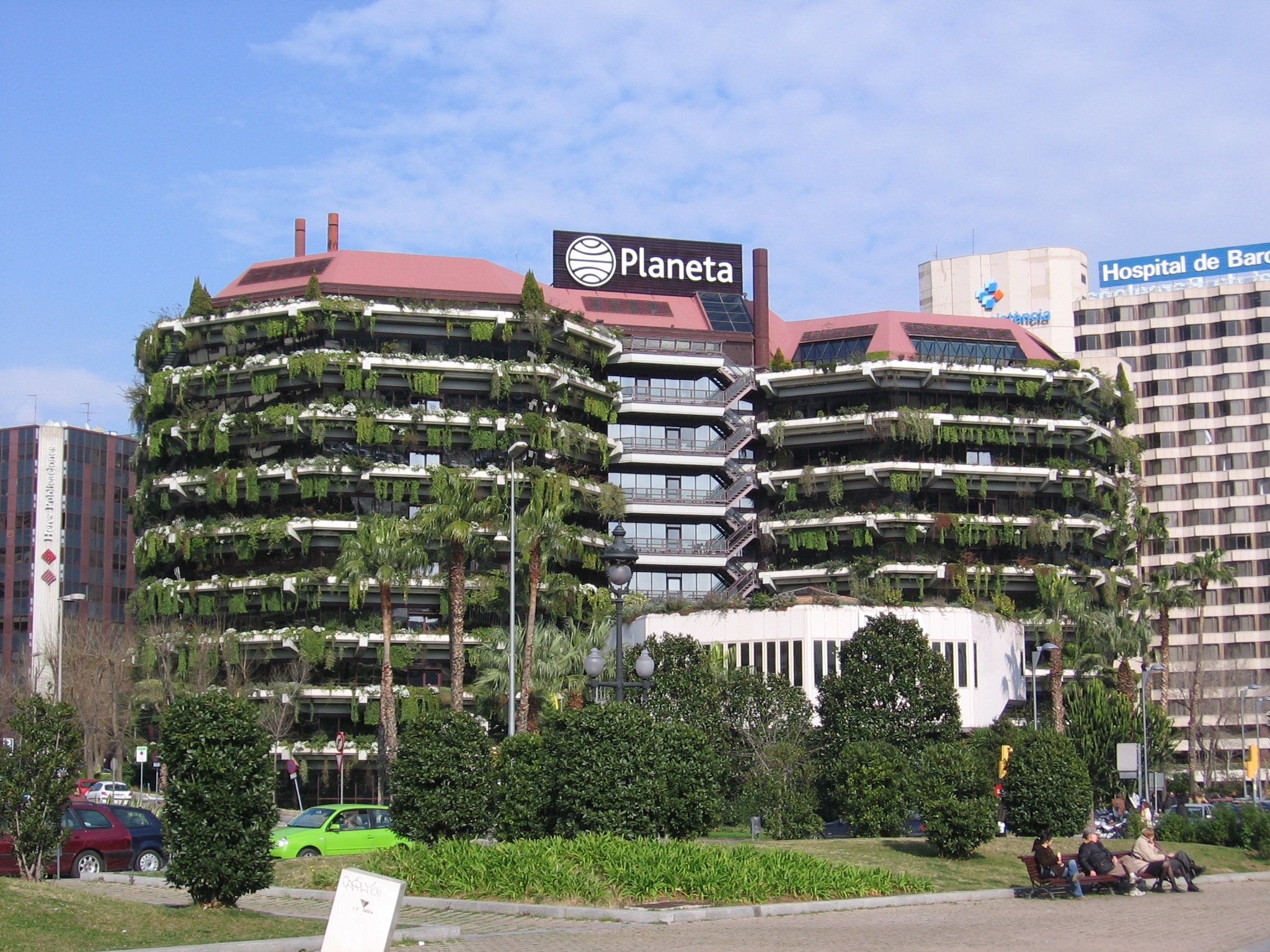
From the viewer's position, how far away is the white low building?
6550cm

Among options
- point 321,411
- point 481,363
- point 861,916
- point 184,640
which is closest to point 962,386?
point 481,363

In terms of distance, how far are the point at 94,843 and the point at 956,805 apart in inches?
710

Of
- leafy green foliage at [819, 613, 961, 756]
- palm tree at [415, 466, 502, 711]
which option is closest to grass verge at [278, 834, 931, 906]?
palm tree at [415, 466, 502, 711]

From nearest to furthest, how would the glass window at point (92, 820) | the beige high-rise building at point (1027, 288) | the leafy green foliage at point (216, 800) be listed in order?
the leafy green foliage at point (216, 800) → the glass window at point (92, 820) → the beige high-rise building at point (1027, 288)

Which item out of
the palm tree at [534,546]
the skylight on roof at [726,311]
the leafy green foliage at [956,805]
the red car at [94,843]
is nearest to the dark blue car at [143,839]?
the red car at [94,843]

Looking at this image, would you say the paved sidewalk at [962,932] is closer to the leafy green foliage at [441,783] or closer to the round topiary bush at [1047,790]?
the leafy green foliage at [441,783]

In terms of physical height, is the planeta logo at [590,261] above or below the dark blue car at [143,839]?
above

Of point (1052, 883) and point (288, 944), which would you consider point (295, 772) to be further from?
point (288, 944)

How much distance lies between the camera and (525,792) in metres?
31.6

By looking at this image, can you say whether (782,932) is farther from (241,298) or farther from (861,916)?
(241,298)

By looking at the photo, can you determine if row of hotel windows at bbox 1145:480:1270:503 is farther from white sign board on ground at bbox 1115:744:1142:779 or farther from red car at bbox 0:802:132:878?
red car at bbox 0:802:132:878

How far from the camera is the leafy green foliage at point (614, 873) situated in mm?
25578

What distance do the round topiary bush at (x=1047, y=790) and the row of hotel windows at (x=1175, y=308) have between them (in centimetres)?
8972

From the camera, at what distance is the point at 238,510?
3164 inches
